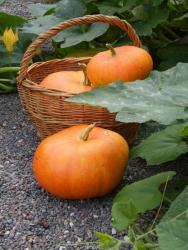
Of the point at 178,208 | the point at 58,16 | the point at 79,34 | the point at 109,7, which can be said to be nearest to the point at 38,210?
the point at 178,208

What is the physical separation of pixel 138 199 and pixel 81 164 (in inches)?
9.8

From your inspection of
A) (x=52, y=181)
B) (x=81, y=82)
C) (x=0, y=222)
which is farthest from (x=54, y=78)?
(x=0, y=222)

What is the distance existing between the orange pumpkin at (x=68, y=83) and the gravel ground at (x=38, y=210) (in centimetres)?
26

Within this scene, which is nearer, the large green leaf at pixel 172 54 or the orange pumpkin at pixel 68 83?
the orange pumpkin at pixel 68 83

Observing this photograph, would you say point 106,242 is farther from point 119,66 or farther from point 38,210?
point 119,66

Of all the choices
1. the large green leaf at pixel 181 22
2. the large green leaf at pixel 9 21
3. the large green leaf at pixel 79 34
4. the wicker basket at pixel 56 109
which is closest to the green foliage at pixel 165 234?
the wicker basket at pixel 56 109

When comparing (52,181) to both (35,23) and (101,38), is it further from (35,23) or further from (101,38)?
(101,38)

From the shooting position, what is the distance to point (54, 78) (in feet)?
7.11

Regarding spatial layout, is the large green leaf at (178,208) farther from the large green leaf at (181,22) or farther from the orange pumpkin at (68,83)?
the large green leaf at (181,22)

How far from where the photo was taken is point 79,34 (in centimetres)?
263

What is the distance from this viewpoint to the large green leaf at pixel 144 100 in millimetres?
1354

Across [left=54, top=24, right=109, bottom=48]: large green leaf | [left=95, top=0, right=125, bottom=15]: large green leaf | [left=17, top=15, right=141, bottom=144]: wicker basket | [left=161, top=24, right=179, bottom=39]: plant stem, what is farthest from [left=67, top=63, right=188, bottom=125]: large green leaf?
[left=161, top=24, right=179, bottom=39]: plant stem

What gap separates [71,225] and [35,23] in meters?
1.24

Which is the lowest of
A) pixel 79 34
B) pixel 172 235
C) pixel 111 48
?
pixel 79 34
